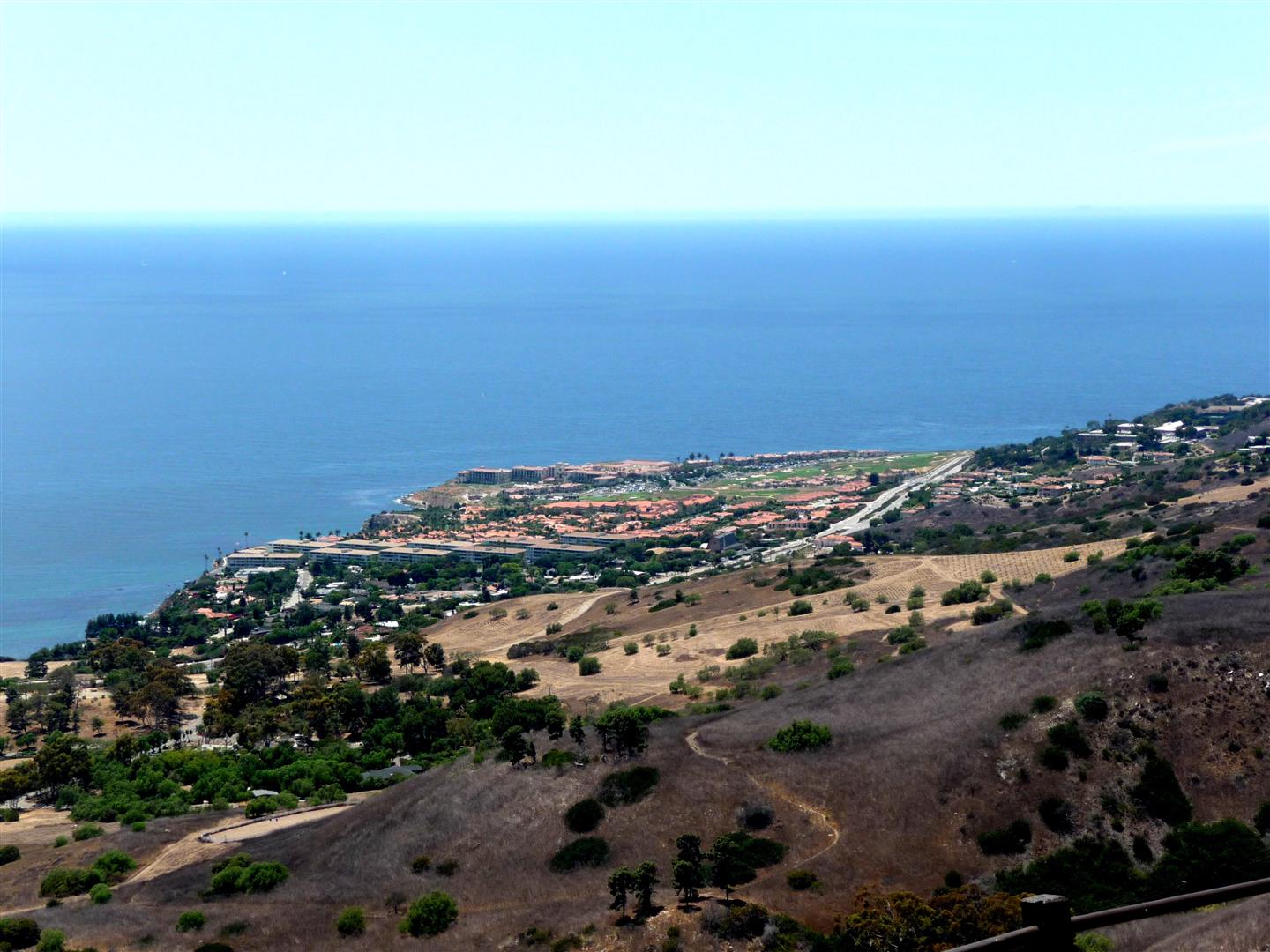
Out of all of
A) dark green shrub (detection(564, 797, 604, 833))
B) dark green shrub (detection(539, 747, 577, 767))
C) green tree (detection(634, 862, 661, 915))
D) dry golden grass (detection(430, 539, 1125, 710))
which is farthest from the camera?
dry golden grass (detection(430, 539, 1125, 710))

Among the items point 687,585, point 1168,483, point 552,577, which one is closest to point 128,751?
point 687,585

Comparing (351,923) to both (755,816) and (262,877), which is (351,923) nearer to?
(262,877)

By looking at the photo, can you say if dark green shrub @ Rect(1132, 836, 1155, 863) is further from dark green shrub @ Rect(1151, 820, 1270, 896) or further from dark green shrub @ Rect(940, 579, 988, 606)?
dark green shrub @ Rect(940, 579, 988, 606)

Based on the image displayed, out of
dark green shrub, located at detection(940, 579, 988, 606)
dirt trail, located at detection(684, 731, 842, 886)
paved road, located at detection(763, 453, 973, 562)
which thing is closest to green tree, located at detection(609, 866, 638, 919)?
dirt trail, located at detection(684, 731, 842, 886)

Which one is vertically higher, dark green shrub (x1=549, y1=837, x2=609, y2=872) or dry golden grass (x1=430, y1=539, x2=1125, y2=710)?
dark green shrub (x1=549, y1=837, x2=609, y2=872)

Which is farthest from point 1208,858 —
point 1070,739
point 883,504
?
point 883,504

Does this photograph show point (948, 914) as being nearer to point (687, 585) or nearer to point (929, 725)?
point (929, 725)
